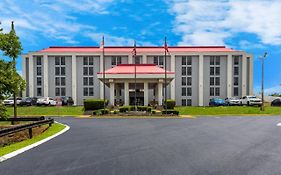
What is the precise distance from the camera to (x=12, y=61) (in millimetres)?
19266

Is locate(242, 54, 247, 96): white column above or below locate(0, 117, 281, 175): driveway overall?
above

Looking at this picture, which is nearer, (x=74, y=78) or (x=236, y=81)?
(x=74, y=78)

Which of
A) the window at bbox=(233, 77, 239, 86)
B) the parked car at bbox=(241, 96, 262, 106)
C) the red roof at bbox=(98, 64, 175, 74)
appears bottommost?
the parked car at bbox=(241, 96, 262, 106)

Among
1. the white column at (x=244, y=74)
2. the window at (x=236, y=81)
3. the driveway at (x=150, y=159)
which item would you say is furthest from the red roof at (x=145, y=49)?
the driveway at (x=150, y=159)

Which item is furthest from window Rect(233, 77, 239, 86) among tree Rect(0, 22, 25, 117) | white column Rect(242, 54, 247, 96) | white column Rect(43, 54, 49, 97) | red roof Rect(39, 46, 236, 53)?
tree Rect(0, 22, 25, 117)

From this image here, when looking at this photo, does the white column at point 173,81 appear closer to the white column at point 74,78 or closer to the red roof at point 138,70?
the red roof at point 138,70

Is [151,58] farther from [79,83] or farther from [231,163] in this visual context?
[231,163]

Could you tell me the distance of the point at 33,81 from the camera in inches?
2434

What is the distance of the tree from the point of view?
59.7ft

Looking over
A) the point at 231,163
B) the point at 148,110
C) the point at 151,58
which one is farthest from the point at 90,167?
the point at 151,58

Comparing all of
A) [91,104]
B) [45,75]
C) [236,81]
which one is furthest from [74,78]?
[236,81]

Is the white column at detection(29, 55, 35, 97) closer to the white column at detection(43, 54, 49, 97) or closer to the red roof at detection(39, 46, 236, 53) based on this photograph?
the white column at detection(43, 54, 49, 97)

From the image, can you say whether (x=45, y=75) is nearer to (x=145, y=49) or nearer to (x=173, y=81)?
(x=145, y=49)

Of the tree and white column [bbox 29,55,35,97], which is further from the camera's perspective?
white column [bbox 29,55,35,97]
